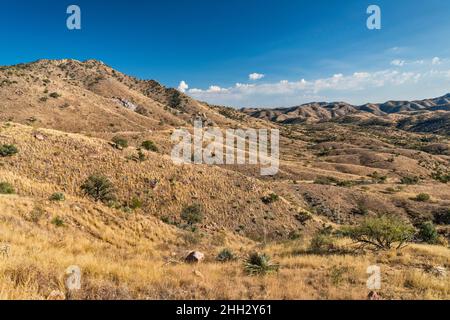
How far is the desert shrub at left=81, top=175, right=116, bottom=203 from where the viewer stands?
91.9ft

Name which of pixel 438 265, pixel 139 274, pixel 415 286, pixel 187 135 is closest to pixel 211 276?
pixel 139 274

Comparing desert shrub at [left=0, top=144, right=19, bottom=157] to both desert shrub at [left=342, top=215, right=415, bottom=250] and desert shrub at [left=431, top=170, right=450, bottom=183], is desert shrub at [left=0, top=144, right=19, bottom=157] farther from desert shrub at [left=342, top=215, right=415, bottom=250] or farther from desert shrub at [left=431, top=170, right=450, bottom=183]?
desert shrub at [left=431, top=170, right=450, bottom=183]

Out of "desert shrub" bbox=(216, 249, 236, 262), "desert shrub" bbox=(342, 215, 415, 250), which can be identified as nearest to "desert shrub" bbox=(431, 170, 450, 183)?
"desert shrub" bbox=(342, 215, 415, 250)

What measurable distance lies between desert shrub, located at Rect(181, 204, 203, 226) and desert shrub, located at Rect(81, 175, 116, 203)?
22.7 feet

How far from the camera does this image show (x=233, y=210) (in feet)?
110

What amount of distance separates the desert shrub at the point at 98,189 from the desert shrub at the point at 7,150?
7.43m

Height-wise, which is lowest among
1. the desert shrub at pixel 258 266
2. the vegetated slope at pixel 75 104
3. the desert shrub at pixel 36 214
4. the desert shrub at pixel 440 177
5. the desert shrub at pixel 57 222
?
the desert shrub at pixel 440 177

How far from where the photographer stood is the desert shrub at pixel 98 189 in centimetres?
2802

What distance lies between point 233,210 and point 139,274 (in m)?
25.0

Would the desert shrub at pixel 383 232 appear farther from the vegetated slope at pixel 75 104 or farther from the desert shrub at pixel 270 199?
the vegetated slope at pixel 75 104

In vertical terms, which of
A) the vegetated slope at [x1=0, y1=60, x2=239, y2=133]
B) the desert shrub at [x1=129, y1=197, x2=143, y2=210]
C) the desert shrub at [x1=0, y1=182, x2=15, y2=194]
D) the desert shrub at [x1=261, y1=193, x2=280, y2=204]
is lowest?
the desert shrub at [x1=261, y1=193, x2=280, y2=204]

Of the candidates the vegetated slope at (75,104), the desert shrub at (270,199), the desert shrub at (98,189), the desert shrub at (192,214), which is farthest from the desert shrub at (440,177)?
the desert shrub at (98,189)

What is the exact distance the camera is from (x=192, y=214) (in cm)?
2948
